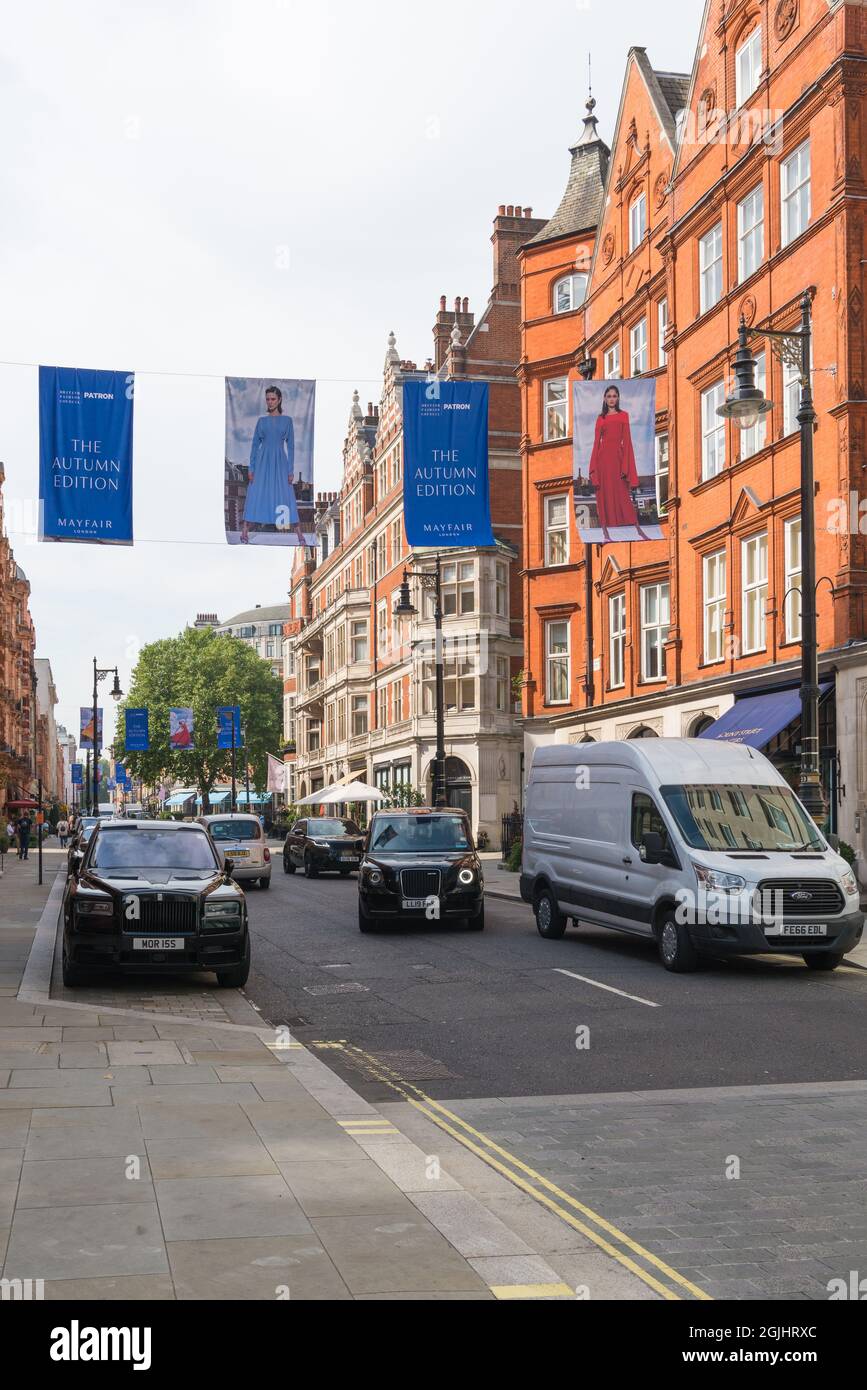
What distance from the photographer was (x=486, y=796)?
52969mm

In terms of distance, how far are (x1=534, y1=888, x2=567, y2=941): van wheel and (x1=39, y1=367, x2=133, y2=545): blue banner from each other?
27.3ft

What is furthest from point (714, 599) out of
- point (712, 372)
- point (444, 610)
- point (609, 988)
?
point (444, 610)

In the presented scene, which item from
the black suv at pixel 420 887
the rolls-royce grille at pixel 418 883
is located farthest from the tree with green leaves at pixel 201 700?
the rolls-royce grille at pixel 418 883

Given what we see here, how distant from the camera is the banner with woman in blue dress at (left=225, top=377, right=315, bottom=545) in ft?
73.0

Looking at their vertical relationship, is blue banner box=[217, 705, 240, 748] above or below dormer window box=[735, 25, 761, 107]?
below

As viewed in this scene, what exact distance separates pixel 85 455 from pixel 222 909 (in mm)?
9868

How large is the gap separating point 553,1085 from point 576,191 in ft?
124

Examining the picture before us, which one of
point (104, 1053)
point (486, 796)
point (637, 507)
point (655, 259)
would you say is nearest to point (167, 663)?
point (486, 796)

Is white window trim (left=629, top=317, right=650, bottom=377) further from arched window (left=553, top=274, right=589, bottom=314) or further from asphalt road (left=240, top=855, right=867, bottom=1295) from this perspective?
asphalt road (left=240, top=855, right=867, bottom=1295)

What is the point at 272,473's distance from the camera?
73.8 feet

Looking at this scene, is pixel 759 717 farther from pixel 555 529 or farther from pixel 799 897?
pixel 555 529

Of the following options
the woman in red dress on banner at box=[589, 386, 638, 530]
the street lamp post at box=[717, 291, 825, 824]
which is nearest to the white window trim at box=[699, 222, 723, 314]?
the woman in red dress on banner at box=[589, 386, 638, 530]

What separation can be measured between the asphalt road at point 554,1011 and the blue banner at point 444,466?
7.02m
